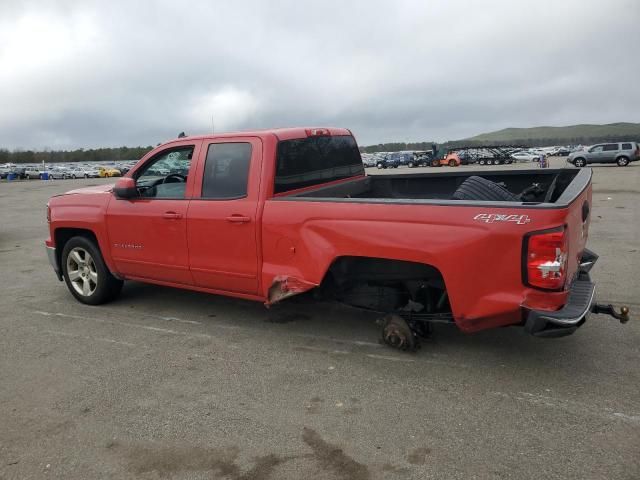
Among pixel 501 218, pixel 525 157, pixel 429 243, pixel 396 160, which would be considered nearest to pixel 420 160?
pixel 396 160

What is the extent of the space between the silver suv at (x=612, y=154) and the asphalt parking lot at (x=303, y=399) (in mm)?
36580

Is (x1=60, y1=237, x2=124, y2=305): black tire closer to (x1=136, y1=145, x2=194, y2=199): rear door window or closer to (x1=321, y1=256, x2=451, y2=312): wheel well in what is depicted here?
(x1=136, y1=145, x2=194, y2=199): rear door window

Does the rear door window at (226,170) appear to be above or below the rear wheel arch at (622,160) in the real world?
above

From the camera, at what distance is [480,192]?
180 inches

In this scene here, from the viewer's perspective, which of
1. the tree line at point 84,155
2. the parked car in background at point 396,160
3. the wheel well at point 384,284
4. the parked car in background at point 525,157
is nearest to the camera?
the wheel well at point 384,284

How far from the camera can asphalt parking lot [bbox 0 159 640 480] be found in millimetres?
2934

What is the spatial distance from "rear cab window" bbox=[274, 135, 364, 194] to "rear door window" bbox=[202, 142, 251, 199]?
31 cm

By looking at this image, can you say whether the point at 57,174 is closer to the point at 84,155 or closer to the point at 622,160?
the point at 622,160

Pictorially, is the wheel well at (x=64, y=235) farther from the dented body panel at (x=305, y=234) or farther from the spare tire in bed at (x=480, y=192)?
the spare tire in bed at (x=480, y=192)

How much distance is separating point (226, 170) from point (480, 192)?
2.32 m

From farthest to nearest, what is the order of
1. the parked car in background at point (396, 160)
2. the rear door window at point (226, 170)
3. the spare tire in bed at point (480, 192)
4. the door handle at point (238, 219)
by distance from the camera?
the parked car in background at point (396, 160) → the rear door window at point (226, 170) → the door handle at point (238, 219) → the spare tire in bed at point (480, 192)

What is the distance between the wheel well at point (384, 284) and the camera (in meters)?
4.14

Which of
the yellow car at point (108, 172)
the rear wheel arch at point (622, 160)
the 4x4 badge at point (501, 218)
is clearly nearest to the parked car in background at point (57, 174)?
the yellow car at point (108, 172)

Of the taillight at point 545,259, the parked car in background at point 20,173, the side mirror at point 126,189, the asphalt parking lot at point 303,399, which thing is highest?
the parked car in background at point 20,173
